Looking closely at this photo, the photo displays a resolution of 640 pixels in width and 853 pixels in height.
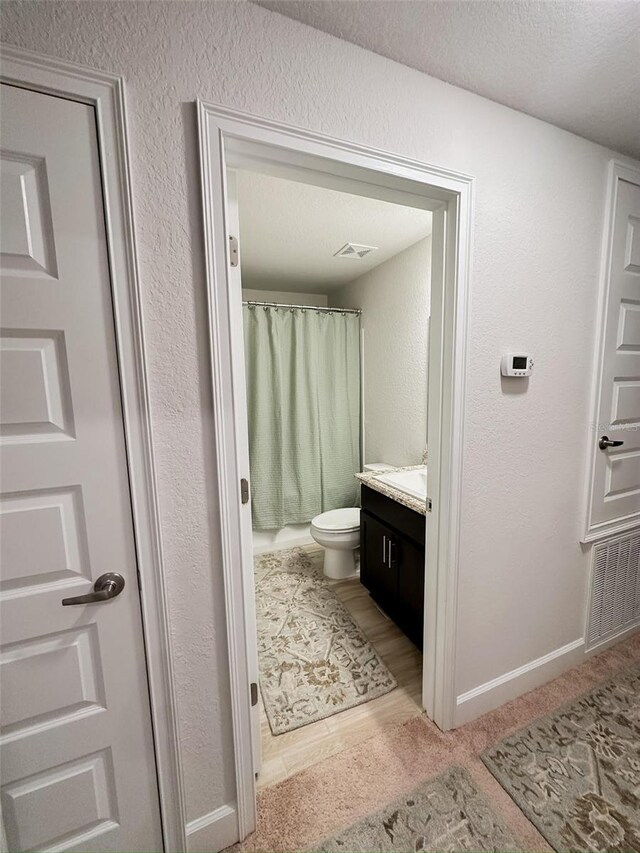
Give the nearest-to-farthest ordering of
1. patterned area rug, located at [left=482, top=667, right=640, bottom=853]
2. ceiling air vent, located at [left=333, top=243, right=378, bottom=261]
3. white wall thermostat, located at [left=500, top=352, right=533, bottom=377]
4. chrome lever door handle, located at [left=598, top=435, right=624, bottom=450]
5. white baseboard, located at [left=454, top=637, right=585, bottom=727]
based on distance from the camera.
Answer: patterned area rug, located at [left=482, top=667, right=640, bottom=853]
white wall thermostat, located at [left=500, top=352, right=533, bottom=377]
white baseboard, located at [left=454, top=637, right=585, bottom=727]
chrome lever door handle, located at [left=598, top=435, right=624, bottom=450]
ceiling air vent, located at [left=333, top=243, right=378, bottom=261]

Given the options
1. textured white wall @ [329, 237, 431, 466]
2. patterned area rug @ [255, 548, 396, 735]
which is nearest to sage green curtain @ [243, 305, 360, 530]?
textured white wall @ [329, 237, 431, 466]

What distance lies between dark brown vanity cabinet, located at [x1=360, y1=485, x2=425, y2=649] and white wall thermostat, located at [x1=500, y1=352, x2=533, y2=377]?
735 mm

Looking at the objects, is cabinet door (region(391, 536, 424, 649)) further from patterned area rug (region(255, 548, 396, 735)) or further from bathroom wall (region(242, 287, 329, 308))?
bathroom wall (region(242, 287, 329, 308))

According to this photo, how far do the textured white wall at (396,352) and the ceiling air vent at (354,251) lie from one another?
0.24 meters

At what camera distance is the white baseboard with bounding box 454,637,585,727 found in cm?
133

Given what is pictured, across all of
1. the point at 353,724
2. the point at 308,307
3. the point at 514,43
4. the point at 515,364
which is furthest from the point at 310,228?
the point at 353,724

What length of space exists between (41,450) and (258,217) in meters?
1.72

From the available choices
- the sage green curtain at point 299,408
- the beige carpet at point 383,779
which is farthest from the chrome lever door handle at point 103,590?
the sage green curtain at point 299,408

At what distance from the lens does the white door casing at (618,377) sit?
1.34m

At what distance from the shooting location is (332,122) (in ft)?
2.88

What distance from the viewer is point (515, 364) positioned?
1.20 m

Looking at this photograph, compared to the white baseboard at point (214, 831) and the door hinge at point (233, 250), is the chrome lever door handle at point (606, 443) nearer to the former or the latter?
the door hinge at point (233, 250)

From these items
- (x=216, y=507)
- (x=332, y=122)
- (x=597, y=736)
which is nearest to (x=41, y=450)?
(x=216, y=507)

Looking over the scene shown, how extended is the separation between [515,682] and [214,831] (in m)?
1.27
